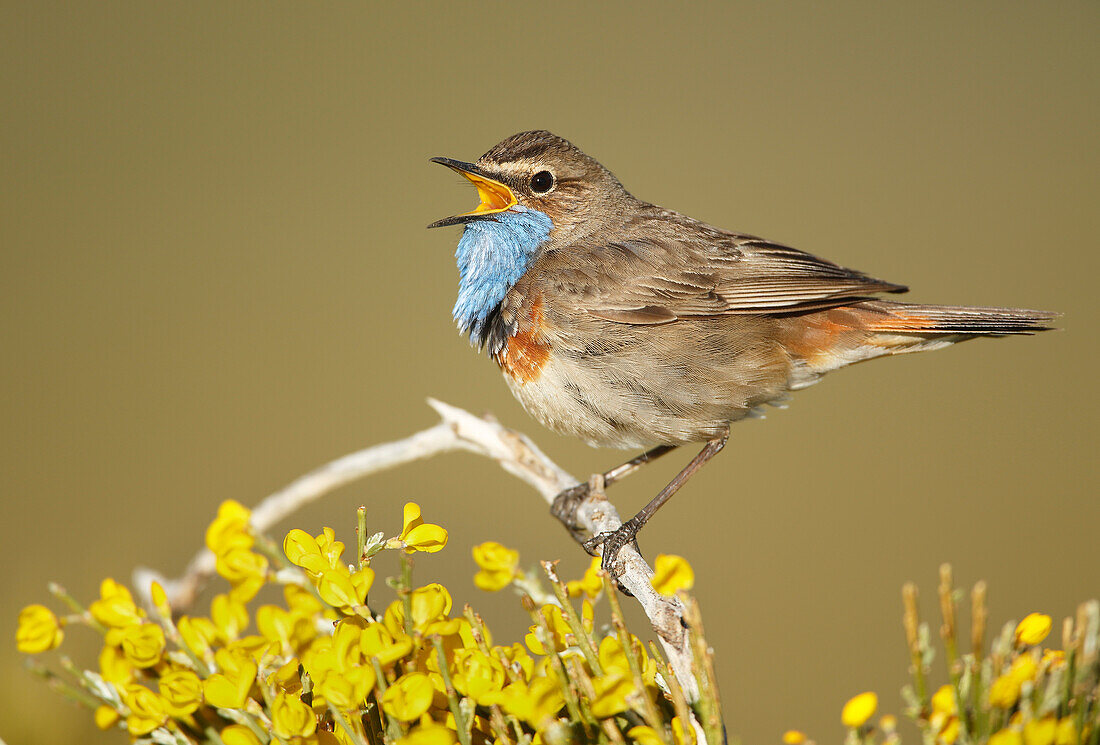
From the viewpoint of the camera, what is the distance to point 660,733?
787 millimetres

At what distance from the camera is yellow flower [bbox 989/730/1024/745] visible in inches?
28.0

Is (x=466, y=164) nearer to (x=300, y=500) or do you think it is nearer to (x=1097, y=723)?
(x=300, y=500)

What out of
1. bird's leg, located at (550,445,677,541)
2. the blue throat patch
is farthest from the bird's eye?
bird's leg, located at (550,445,677,541)

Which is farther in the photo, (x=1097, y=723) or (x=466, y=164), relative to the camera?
(x=466, y=164)

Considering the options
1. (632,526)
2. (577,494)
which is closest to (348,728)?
(632,526)

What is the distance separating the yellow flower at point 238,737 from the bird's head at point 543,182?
141 cm

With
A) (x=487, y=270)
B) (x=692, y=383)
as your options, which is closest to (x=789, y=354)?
(x=692, y=383)

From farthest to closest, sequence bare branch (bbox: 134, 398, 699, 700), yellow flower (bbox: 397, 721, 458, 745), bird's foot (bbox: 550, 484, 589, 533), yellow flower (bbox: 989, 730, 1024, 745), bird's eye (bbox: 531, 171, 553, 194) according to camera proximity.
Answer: bird's eye (bbox: 531, 171, 553, 194) → bird's foot (bbox: 550, 484, 589, 533) → bare branch (bbox: 134, 398, 699, 700) → yellow flower (bbox: 397, 721, 458, 745) → yellow flower (bbox: 989, 730, 1024, 745)

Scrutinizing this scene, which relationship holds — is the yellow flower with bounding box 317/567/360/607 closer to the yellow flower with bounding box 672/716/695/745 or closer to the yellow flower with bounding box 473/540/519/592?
the yellow flower with bounding box 473/540/519/592

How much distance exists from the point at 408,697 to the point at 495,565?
0.18 m

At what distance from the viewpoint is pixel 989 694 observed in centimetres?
77

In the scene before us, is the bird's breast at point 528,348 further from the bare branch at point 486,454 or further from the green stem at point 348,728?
the green stem at point 348,728

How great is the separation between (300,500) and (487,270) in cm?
76

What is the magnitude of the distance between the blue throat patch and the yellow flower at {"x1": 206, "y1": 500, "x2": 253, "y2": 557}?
112cm
